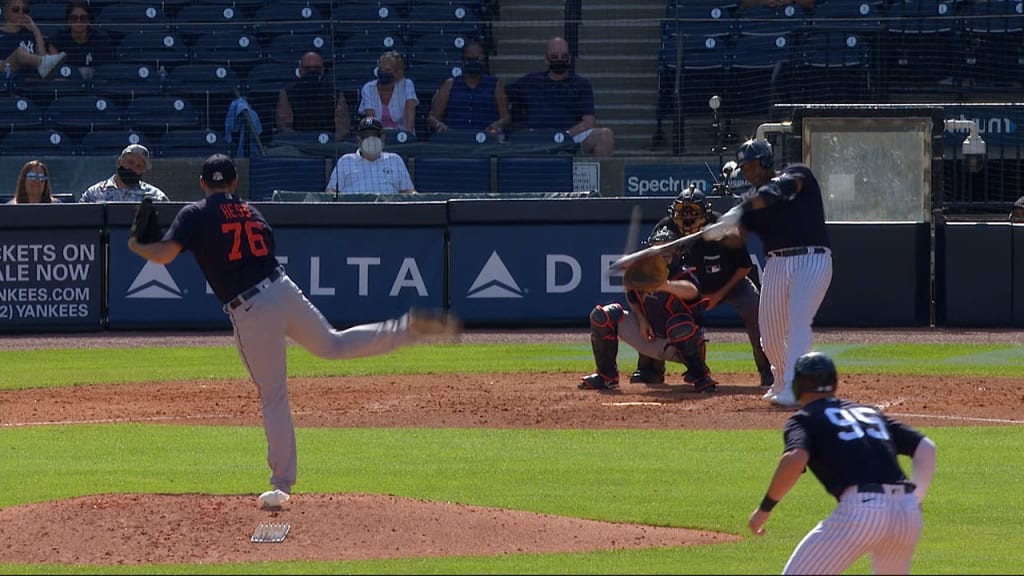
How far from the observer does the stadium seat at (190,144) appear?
69.8 ft

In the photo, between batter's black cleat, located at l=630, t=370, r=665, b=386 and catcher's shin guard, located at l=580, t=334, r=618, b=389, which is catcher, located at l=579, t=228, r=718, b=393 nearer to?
catcher's shin guard, located at l=580, t=334, r=618, b=389

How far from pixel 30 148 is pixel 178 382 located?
8057 millimetres

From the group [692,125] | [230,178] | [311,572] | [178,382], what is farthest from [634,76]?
[311,572]

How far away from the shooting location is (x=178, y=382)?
48.5 feet

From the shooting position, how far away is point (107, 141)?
21.7 metres

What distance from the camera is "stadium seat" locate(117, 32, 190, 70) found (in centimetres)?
2212

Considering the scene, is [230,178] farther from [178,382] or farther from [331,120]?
[331,120]

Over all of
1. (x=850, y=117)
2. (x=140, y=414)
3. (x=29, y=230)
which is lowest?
(x=140, y=414)

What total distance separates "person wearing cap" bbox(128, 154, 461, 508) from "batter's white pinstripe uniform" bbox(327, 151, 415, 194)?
36.2 ft

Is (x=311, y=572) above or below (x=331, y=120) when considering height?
below

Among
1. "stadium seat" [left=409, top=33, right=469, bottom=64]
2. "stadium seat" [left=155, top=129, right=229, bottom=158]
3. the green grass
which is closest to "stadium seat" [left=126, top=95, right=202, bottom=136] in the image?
"stadium seat" [left=155, top=129, right=229, bottom=158]

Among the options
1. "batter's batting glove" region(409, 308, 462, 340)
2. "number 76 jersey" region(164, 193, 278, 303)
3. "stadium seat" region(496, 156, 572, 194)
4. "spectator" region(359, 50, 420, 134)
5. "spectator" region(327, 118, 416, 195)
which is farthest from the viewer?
"spectator" region(359, 50, 420, 134)

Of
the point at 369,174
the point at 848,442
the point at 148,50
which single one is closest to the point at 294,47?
the point at 148,50

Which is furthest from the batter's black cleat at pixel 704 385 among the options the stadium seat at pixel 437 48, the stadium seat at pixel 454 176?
the stadium seat at pixel 437 48
